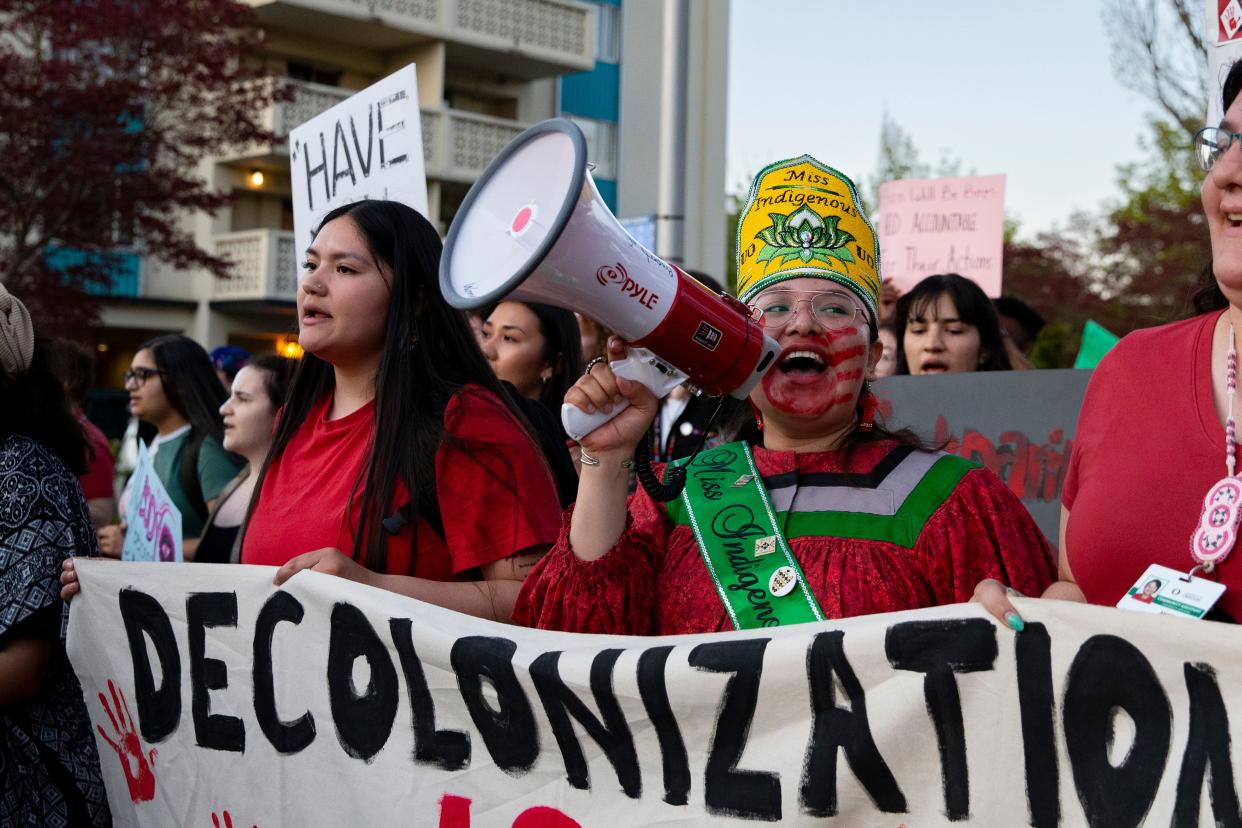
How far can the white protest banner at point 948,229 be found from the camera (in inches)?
268

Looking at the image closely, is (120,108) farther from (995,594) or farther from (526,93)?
(995,594)

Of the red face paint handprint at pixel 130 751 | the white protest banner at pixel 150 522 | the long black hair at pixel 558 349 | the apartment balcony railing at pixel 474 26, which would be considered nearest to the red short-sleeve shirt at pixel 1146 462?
the red face paint handprint at pixel 130 751

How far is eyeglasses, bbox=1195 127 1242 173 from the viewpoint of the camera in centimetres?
217

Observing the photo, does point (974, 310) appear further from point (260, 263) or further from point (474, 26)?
point (474, 26)

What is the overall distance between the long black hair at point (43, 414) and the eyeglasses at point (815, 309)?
1.64m

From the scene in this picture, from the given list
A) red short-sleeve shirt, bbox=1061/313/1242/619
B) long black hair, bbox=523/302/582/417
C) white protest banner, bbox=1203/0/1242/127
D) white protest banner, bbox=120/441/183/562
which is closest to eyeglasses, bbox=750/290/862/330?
red short-sleeve shirt, bbox=1061/313/1242/619

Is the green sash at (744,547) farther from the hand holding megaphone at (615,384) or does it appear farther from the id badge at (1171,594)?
the id badge at (1171,594)

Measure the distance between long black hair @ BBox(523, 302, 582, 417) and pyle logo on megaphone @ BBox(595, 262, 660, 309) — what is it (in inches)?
96.6

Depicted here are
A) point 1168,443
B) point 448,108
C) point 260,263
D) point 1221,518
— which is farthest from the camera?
point 448,108

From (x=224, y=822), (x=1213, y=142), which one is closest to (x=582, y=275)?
(x=1213, y=142)

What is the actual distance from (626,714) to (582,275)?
74 centimetres

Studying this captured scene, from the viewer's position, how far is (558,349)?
192 inches

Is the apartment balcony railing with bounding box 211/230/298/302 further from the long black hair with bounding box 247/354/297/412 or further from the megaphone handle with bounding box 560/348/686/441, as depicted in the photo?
the megaphone handle with bounding box 560/348/686/441

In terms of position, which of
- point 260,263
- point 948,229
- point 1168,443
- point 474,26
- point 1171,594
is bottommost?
point 1171,594
